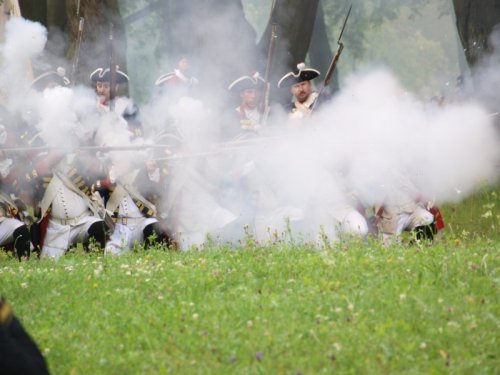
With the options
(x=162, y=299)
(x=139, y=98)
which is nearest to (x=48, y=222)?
(x=162, y=299)

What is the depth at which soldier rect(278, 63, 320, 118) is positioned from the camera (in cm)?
1338

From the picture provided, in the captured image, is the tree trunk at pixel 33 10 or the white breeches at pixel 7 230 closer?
the white breeches at pixel 7 230

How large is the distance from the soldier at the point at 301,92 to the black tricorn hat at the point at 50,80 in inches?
119

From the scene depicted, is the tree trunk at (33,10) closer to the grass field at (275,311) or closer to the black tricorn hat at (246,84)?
the black tricorn hat at (246,84)

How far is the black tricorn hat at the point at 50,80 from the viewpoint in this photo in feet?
45.4

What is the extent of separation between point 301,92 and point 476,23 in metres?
5.11

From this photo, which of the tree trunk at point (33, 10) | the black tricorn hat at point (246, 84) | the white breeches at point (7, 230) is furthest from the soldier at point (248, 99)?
the tree trunk at point (33, 10)

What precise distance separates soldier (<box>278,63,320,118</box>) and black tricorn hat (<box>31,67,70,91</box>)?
9.91 ft

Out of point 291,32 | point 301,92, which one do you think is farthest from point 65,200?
point 291,32

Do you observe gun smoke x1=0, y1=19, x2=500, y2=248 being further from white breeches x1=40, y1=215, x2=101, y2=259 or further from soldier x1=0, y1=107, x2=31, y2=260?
white breeches x1=40, y1=215, x2=101, y2=259

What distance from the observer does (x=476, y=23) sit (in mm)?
17406

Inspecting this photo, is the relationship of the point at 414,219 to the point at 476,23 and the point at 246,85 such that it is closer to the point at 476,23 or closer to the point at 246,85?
the point at 246,85

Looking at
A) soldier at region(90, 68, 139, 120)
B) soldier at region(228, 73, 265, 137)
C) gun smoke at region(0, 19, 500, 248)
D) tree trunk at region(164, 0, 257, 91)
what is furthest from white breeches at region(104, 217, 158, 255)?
tree trunk at region(164, 0, 257, 91)

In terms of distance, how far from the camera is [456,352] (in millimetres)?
7168
